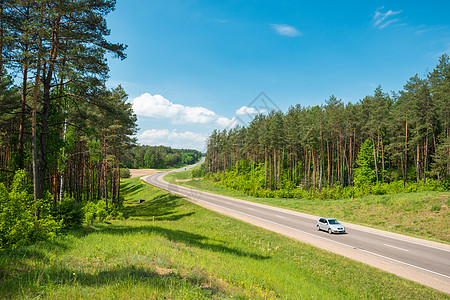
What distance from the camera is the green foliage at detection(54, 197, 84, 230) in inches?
519

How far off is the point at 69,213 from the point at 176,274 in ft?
32.9

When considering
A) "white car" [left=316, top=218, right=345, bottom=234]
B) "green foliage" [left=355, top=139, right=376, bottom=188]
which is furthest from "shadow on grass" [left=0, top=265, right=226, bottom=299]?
"green foliage" [left=355, top=139, right=376, bottom=188]

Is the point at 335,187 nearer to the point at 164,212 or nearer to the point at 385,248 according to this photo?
the point at 164,212

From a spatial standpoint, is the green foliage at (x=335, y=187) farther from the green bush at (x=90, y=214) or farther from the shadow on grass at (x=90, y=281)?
the shadow on grass at (x=90, y=281)

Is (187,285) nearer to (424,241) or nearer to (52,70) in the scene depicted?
(52,70)

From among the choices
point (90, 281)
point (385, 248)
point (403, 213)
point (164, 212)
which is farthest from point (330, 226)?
point (164, 212)

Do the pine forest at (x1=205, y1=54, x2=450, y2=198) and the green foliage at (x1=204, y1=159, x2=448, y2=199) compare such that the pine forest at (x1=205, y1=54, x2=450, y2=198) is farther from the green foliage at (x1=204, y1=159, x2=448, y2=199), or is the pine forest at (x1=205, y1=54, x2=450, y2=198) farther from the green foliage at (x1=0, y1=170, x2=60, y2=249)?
the green foliage at (x1=0, y1=170, x2=60, y2=249)

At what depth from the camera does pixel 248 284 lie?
24.4ft

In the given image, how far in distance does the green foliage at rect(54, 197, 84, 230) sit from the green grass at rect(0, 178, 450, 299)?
2590 mm

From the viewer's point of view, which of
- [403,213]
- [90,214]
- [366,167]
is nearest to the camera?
[90,214]

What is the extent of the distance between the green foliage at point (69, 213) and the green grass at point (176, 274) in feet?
→ 8.50

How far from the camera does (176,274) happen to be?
6801 mm

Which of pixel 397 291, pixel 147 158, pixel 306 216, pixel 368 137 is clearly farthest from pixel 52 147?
pixel 147 158

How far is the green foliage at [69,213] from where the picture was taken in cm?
1317
